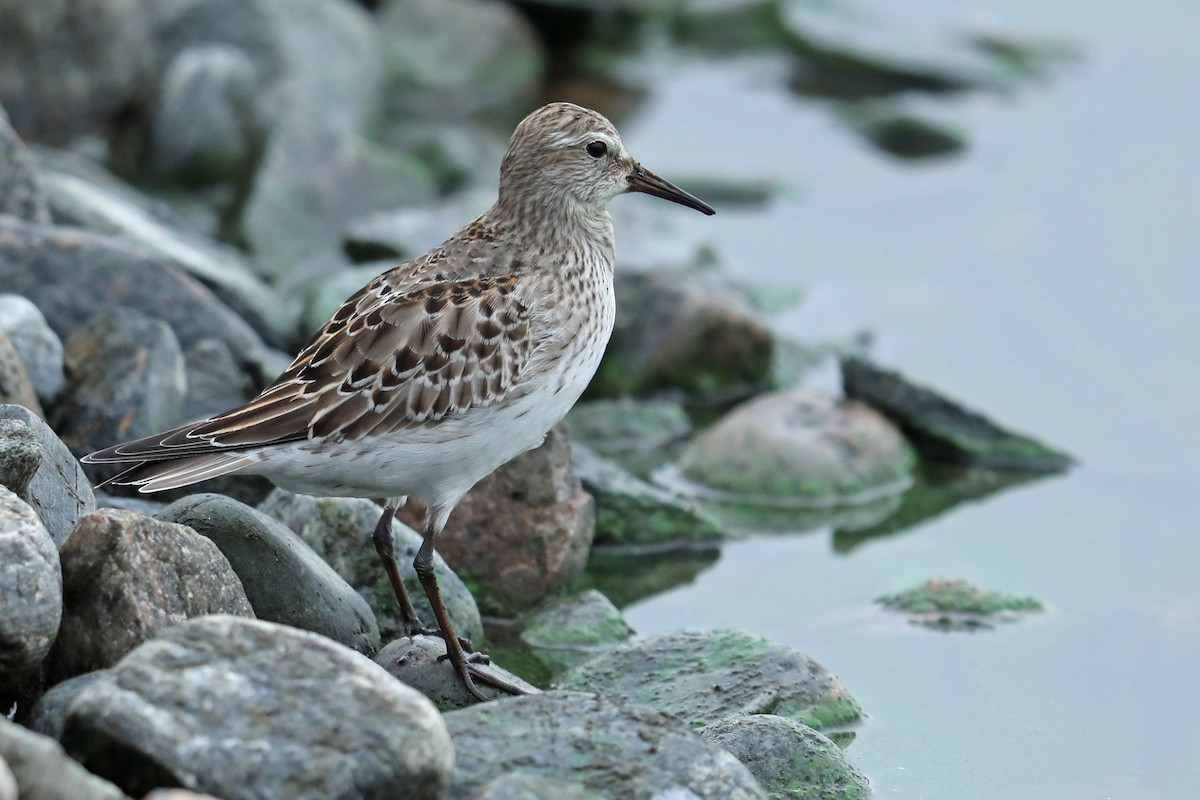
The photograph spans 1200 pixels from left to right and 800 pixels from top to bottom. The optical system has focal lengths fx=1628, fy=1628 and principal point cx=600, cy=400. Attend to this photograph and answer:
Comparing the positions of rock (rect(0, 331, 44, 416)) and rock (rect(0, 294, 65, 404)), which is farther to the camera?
rock (rect(0, 294, 65, 404))

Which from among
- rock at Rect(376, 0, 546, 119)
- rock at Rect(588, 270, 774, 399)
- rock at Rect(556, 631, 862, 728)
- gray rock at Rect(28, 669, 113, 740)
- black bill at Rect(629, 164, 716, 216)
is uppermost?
rock at Rect(376, 0, 546, 119)

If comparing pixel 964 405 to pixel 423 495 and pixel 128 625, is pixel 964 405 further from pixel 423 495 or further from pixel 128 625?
pixel 128 625

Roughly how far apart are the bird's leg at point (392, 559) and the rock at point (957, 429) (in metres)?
4.36

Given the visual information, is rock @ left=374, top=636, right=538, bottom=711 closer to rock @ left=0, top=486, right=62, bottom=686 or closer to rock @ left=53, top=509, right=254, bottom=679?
rock @ left=53, top=509, right=254, bottom=679

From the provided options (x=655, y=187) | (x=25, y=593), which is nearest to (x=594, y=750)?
(x=25, y=593)

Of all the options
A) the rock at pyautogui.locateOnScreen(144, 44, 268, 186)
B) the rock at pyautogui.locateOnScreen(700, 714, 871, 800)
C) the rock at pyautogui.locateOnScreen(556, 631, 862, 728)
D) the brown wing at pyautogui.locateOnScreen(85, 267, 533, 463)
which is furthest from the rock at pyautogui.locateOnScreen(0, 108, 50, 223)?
the rock at pyautogui.locateOnScreen(700, 714, 871, 800)

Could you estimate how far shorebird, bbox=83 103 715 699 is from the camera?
6.72 metres

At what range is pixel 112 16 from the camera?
44.9 feet

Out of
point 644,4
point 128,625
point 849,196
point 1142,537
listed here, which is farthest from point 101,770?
point 644,4

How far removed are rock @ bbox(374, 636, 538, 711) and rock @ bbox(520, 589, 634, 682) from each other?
3.46ft

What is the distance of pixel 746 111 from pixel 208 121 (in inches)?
242

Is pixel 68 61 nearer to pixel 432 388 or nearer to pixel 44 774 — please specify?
pixel 432 388

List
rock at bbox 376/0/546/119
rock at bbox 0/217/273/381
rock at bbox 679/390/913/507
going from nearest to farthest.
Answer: rock at bbox 0/217/273/381 < rock at bbox 679/390/913/507 < rock at bbox 376/0/546/119

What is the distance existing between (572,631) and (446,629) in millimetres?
1468
